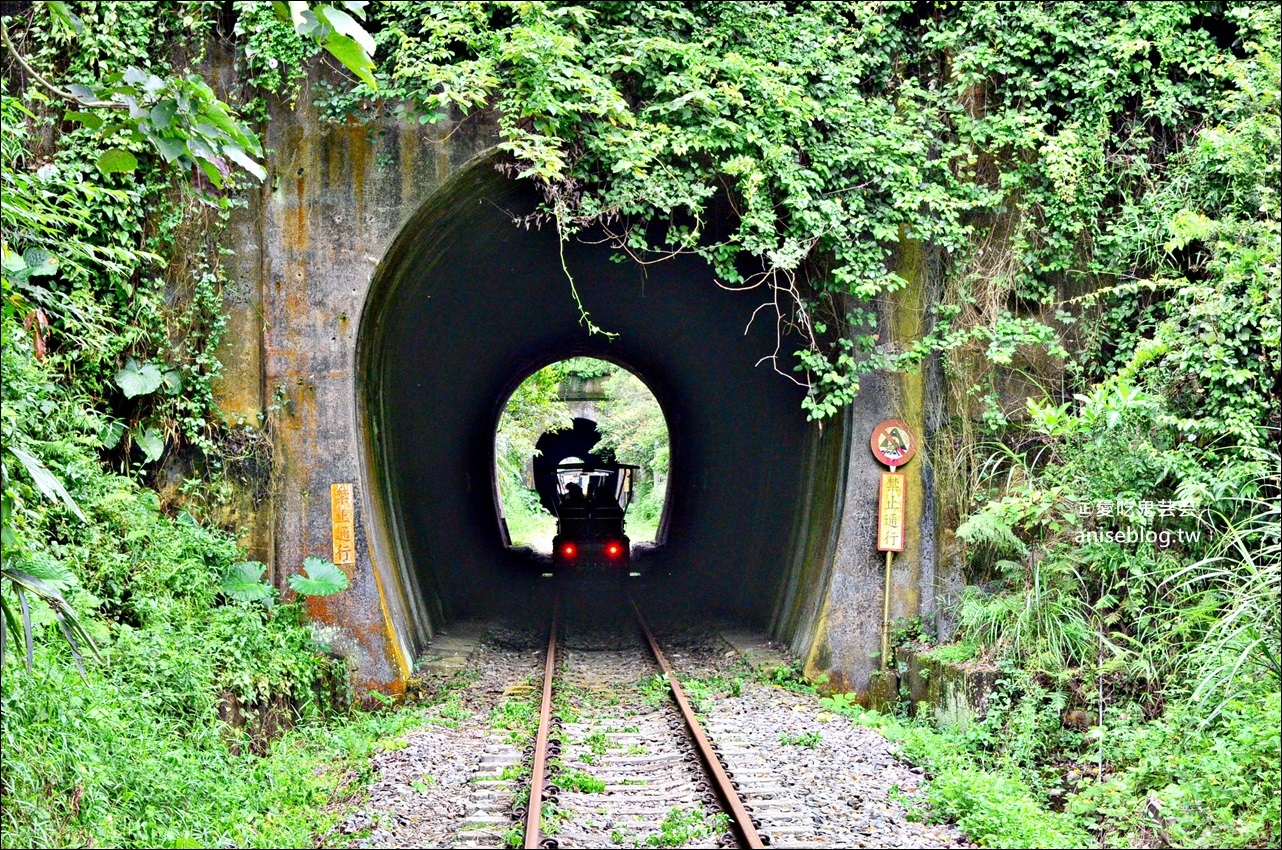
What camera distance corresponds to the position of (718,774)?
716 cm

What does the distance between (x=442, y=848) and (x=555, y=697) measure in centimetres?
415

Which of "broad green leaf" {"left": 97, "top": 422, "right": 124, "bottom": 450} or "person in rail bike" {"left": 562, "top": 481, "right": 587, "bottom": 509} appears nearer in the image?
"broad green leaf" {"left": 97, "top": 422, "right": 124, "bottom": 450}

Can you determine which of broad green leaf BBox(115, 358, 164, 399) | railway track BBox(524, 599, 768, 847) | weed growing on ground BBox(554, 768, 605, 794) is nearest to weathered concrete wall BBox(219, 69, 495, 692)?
broad green leaf BBox(115, 358, 164, 399)

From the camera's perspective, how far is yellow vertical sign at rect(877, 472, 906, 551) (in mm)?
10273

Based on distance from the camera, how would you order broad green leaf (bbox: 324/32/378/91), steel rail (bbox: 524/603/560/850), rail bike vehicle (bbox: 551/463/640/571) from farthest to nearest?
rail bike vehicle (bbox: 551/463/640/571) → steel rail (bbox: 524/603/560/850) → broad green leaf (bbox: 324/32/378/91)

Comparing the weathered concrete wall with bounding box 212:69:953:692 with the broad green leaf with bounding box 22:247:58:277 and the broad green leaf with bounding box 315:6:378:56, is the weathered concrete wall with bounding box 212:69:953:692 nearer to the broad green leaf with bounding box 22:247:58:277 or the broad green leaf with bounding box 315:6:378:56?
the broad green leaf with bounding box 22:247:58:277

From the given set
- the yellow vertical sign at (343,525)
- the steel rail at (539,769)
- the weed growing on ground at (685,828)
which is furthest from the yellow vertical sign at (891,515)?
the yellow vertical sign at (343,525)

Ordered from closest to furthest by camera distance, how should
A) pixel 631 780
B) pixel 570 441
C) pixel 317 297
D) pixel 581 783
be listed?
pixel 581 783 → pixel 631 780 → pixel 317 297 → pixel 570 441

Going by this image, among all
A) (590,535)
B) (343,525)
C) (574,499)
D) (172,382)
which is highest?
(172,382)

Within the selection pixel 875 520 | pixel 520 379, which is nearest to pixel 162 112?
pixel 875 520

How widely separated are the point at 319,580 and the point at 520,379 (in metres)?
12.0

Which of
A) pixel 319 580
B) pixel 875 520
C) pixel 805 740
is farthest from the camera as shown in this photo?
pixel 875 520

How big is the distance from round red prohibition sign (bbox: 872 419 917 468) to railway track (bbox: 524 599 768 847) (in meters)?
3.01

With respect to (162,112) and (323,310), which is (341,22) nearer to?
(162,112)
